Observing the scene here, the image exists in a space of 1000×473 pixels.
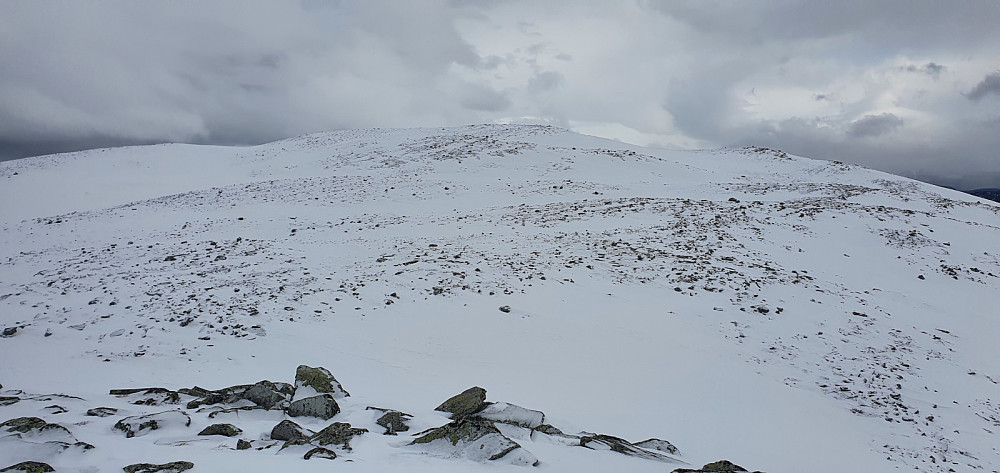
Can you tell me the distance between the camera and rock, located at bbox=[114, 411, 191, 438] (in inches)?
266

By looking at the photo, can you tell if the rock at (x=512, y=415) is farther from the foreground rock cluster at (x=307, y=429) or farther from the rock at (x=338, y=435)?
the rock at (x=338, y=435)

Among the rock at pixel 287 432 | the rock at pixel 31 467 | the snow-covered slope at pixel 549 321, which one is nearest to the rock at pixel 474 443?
the snow-covered slope at pixel 549 321

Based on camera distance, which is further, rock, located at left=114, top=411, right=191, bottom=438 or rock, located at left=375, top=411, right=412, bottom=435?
rock, located at left=375, top=411, right=412, bottom=435

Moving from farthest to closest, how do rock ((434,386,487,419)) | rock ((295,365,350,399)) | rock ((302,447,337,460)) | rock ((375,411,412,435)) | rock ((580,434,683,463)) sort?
rock ((295,365,350,399))
rock ((434,386,487,419))
rock ((375,411,412,435))
rock ((580,434,683,463))
rock ((302,447,337,460))

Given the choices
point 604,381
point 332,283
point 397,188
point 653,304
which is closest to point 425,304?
point 332,283

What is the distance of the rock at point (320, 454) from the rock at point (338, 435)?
1.24 feet

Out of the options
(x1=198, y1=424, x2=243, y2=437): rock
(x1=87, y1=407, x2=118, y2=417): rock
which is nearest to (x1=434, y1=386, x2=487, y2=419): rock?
(x1=198, y1=424, x2=243, y2=437): rock

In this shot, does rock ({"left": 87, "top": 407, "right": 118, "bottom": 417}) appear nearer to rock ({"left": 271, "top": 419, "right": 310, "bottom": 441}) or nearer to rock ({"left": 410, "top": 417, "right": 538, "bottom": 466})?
rock ({"left": 271, "top": 419, "right": 310, "bottom": 441})

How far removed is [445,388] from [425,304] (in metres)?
4.66

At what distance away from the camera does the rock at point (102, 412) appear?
7.35 m

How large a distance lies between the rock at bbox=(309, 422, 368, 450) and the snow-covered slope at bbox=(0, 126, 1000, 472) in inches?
13.8

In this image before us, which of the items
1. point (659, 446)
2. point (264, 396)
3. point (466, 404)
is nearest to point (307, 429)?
point (264, 396)

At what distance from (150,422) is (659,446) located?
7.88 meters

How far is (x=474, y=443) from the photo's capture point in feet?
22.0
